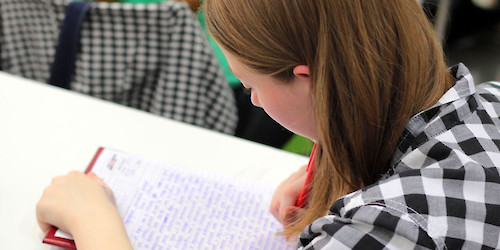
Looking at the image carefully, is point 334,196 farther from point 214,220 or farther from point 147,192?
point 147,192

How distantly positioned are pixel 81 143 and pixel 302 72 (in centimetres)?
51

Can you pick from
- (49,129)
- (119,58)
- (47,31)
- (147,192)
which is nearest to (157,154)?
(147,192)

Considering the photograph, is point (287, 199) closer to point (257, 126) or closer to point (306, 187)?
point (306, 187)

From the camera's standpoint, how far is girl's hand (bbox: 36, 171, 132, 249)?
693mm

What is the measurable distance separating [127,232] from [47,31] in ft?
2.51

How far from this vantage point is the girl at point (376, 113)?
0.51 metres

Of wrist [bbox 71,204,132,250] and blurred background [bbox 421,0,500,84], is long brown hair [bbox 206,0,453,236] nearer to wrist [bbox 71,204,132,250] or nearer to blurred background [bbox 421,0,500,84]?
wrist [bbox 71,204,132,250]

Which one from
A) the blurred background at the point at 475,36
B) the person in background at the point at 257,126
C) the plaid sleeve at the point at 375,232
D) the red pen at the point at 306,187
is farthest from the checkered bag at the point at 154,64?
the blurred background at the point at 475,36

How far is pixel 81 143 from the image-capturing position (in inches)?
36.2

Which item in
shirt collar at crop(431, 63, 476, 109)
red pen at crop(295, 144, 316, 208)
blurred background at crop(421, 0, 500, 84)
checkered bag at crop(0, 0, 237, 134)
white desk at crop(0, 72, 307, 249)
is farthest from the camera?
blurred background at crop(421, 0, 500, 84)

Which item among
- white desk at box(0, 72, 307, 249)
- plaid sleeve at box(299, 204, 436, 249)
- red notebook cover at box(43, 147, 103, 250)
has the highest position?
plaid sleeve at box(299, 204, 436, 249)

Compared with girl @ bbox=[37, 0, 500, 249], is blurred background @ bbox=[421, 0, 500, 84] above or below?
below

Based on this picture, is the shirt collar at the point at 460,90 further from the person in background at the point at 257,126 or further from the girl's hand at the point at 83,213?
the person in background at the point at 257,126

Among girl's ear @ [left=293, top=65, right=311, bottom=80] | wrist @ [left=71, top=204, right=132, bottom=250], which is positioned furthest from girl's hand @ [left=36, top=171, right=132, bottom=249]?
girl's ear @ [left=293, top=65, right=311, bottom=80]
